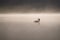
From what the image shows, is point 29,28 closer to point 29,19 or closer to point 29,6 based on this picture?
point 29,19

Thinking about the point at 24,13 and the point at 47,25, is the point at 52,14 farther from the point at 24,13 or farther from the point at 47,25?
the point at 24,13

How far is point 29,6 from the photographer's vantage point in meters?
0.79

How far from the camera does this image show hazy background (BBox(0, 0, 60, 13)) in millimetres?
768

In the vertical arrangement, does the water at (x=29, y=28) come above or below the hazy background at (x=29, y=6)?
below

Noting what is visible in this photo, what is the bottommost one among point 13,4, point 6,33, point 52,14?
point 6,33

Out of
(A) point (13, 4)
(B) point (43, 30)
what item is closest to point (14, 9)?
(A) point (13, 4)

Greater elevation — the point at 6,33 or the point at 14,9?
the point at 14,9

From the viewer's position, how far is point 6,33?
2.60 feet

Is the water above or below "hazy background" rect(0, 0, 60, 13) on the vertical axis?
below

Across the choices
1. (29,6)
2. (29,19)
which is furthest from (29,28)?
(29,6)

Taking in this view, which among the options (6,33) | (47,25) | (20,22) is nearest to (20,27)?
(20,22)

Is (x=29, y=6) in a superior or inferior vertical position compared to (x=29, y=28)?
superior

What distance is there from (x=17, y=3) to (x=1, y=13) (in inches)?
7.5

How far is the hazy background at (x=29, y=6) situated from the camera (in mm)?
768
